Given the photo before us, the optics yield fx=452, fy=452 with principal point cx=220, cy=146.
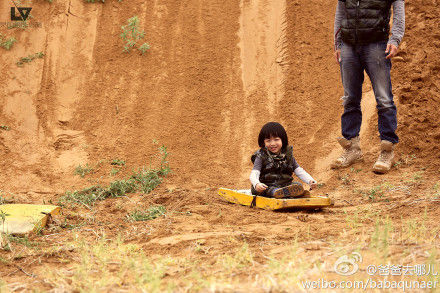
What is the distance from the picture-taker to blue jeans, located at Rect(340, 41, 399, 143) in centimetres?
507

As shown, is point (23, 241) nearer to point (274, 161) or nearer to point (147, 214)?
point (147, 214)

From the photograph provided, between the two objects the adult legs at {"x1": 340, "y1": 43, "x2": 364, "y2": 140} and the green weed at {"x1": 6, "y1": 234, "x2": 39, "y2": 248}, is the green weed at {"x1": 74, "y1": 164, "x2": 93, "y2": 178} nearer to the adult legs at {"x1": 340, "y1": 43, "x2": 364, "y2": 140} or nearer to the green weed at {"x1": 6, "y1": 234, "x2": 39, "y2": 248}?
the green weed at {"x1": 6, "y1": 234, "x2": 39, "y2": 248}

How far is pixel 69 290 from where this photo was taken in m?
2.16

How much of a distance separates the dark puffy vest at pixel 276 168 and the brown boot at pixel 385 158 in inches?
52.6

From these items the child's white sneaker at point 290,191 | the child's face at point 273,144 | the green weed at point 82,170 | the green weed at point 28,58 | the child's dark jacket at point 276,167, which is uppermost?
the green weed at point 28,58

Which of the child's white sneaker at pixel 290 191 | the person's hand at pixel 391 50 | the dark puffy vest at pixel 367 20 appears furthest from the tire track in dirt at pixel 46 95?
the person's hand at pixel 391 50

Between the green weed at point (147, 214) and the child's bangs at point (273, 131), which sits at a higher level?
the child's bangs at point (273, 131)

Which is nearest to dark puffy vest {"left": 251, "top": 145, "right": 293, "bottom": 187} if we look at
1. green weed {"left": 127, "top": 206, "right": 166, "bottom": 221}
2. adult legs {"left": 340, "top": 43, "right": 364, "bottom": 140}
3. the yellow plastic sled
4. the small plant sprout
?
the yellow plastic sled

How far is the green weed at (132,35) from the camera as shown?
341 inches

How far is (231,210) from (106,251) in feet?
5.05

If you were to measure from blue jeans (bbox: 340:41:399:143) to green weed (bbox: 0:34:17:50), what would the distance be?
6.27m

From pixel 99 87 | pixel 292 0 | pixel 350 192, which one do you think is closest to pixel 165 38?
pixel 99 87

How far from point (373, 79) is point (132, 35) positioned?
5221mm

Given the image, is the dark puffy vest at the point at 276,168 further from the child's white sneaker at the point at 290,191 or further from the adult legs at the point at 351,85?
the adult legs at the point at 351,85
